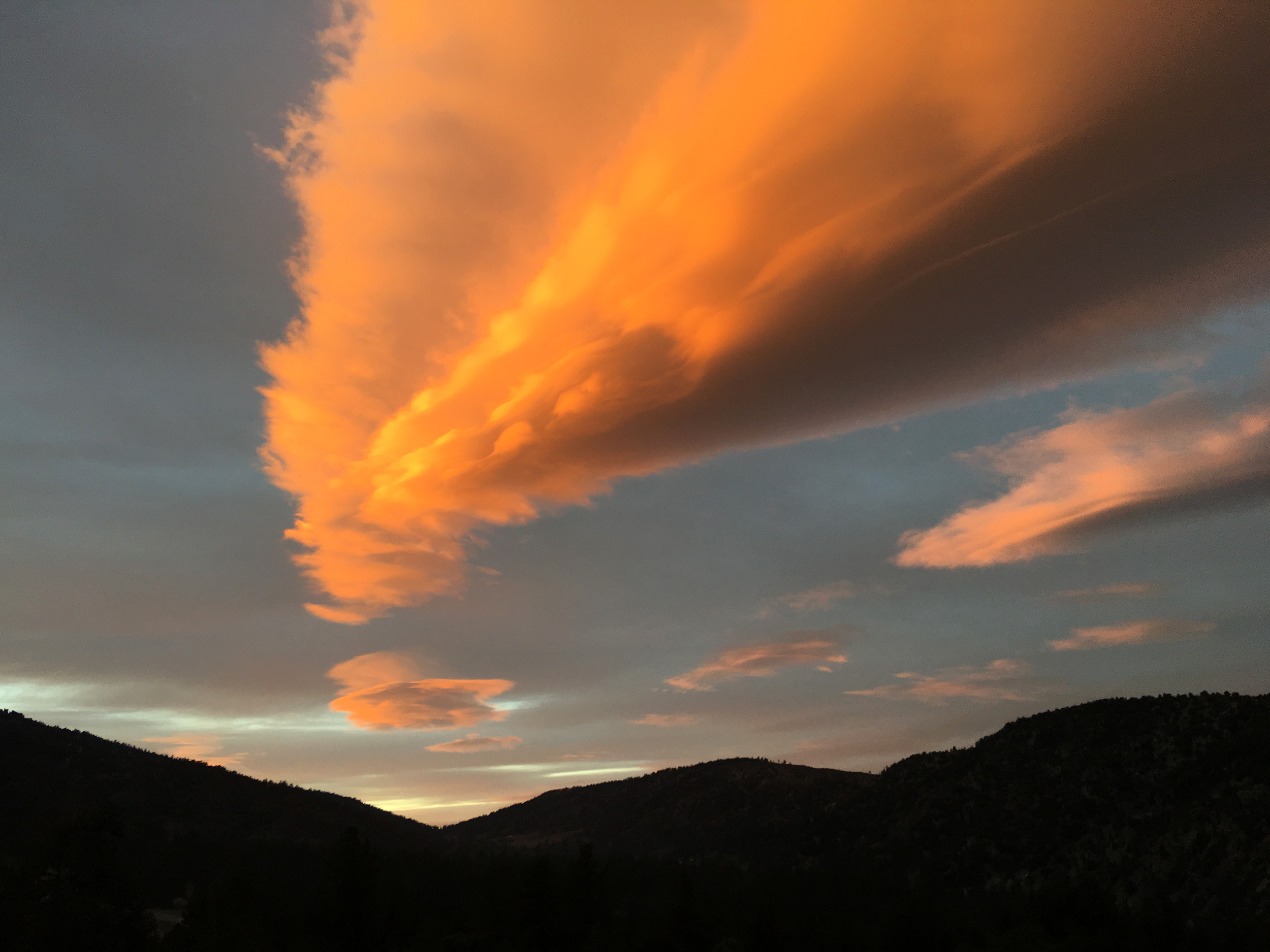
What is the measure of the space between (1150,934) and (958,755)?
260 feet

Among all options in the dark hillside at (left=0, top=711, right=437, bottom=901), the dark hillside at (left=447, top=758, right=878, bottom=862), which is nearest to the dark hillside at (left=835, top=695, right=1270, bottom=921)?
the dark hillside at (left=447, top=758, right=878, bottom=862)

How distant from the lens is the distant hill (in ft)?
269

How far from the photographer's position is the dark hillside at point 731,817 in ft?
504

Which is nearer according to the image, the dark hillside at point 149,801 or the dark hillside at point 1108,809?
the dark hillside at point 1108,809

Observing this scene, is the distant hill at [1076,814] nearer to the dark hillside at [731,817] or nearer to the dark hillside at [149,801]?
the dark hillside at [731,817]

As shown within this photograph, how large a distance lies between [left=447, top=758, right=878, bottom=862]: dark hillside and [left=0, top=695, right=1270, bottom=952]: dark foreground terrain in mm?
1097

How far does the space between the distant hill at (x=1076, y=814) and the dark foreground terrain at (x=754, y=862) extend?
353mm

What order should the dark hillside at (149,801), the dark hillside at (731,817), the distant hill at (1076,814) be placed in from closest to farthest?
the distant hill at (1076,814) < the dark hillside at (149,801) < the dark hillside at (731,817)

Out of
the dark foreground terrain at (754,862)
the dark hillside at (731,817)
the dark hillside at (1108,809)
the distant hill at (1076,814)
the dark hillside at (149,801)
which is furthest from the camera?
the dark hillside at (731,817)

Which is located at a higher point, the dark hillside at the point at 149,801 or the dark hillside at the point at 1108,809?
the dark hillside at the point at 149,801

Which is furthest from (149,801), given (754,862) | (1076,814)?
(1076,814)

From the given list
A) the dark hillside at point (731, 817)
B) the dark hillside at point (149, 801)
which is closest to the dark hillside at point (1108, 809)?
the dark hillside at point (731, 817)

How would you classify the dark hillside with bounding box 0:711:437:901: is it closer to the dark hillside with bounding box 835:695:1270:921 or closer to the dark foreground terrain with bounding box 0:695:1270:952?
the dark foreground terrain with bounding box 0:695:1270:952

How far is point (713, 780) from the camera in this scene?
19562 centimetres
